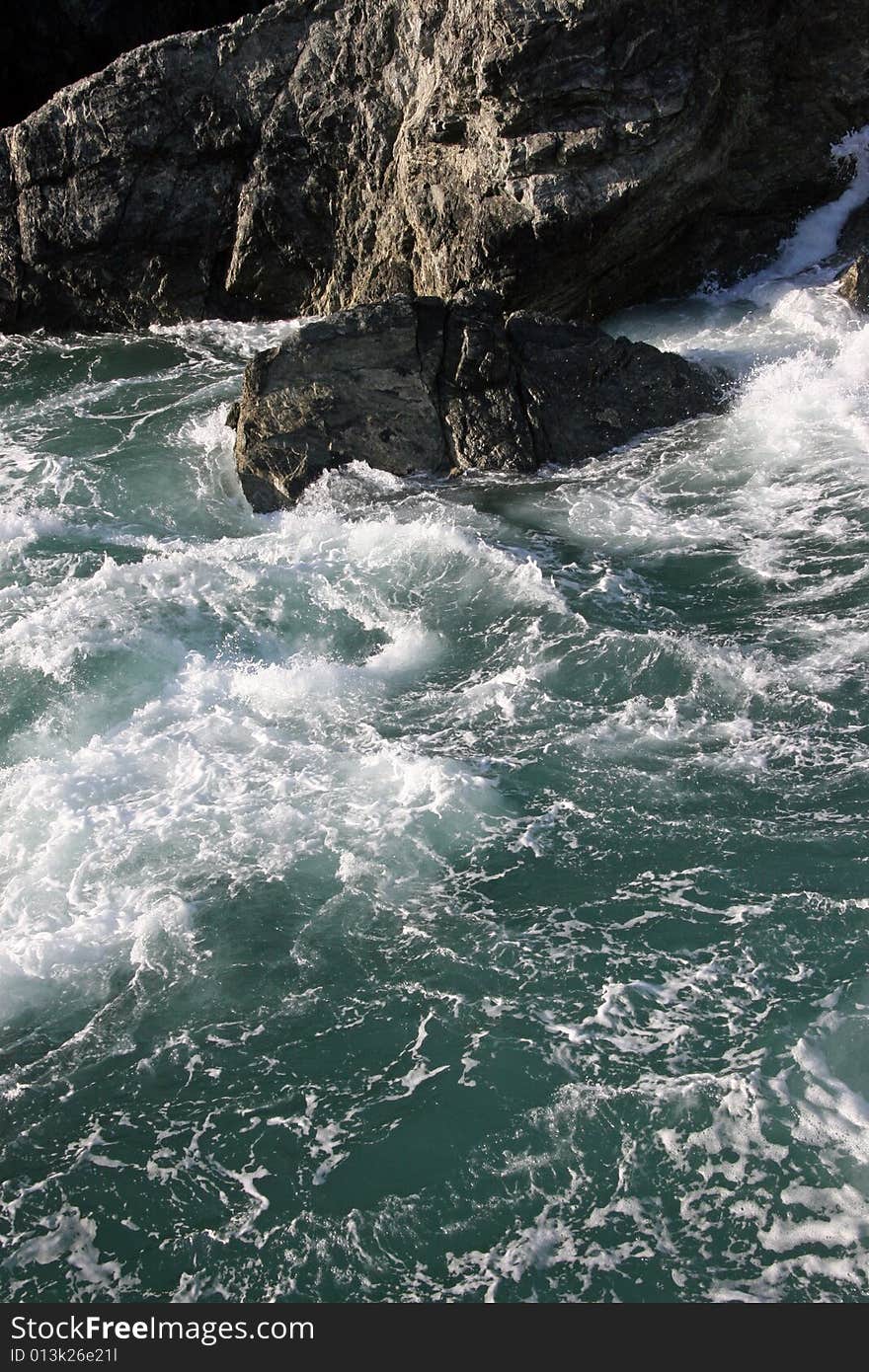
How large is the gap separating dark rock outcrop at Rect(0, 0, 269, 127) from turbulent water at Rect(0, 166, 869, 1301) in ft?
31.1

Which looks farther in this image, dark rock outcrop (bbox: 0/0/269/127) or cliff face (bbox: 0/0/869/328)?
dark rock outcrop (bbox: 0/0/269/127)

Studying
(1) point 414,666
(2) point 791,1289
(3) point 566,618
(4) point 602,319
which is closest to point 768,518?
(3) point 566,618

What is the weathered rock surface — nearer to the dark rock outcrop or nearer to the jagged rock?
the jagged rock

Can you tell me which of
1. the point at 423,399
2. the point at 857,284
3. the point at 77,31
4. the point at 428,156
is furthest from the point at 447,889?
the point at 77,31

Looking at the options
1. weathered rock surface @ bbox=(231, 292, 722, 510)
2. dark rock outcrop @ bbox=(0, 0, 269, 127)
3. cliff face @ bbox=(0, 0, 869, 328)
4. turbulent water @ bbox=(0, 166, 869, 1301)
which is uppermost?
dark rock outcrop @ bbox=(0, 0, 269, 127)

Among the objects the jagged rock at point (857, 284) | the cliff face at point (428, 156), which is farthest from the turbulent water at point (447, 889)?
the cliff face at point (428, 156)

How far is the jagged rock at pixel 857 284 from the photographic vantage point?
12.1 m

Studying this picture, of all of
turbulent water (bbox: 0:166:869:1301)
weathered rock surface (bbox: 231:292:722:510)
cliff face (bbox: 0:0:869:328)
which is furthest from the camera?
cliff face (bbox: 0:0:869:328)

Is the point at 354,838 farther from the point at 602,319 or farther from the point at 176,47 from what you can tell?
the point at 176,47

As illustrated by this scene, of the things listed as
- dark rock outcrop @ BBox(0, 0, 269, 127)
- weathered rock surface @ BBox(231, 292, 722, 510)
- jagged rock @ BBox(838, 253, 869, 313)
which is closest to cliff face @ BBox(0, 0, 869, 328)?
jagged rock @ BBox(838, 253, 869, 313)

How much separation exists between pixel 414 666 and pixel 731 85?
797 cm

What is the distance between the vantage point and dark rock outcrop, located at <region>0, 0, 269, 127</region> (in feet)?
54.0

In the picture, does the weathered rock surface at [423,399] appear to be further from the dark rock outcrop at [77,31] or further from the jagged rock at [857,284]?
the dark rock outcrop at [77,31]

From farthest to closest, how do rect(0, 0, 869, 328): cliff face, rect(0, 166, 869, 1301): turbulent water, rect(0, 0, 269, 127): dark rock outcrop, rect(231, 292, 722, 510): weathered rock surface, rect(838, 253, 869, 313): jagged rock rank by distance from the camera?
rect(0, 0, 269, 127): dark rock outcrop → rect(838, 253, 869, 313): jagged rock → rect(0, 0, 869, 328): cliff face → rect(231, 292, 722, 510): weathered rock surface → rect(0, 166, 869, 1301): turbulent water
